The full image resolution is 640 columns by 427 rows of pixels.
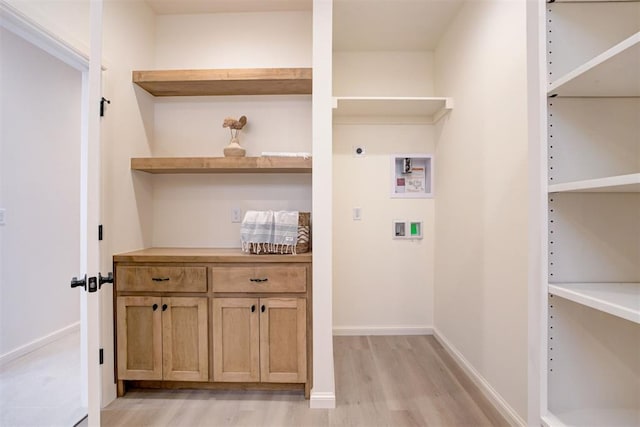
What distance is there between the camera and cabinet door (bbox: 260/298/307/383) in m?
1.96

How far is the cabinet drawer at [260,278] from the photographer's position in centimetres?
196

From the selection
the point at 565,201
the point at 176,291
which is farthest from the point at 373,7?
the point at 176,291

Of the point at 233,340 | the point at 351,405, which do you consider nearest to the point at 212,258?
the point at 233,340

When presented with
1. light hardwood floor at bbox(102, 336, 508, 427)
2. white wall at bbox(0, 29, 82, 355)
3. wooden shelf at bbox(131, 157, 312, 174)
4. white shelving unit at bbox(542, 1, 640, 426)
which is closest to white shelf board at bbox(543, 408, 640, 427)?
white shelving unit at bbox(542, 1, 640, 426)

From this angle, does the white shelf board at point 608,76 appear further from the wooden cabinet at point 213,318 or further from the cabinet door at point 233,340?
the cabinet door at point 233,340

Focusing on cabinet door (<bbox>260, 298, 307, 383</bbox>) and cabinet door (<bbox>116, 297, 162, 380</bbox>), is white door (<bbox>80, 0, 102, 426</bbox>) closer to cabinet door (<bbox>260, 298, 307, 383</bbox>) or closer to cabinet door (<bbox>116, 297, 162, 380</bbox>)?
cabinet door (<bbox>116, 297, 162, 380</bbox>)

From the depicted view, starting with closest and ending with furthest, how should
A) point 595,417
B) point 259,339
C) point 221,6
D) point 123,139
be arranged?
point 595,417 → point 259,339 → point 123,139 → point 221,6

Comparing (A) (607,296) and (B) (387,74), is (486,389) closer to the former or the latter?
(A) (607,296)

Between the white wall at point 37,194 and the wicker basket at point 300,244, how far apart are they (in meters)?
1.01

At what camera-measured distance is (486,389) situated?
197 centimetres

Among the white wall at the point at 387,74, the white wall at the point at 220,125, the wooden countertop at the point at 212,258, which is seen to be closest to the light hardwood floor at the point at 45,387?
the wooden countertop at the point at 212,258

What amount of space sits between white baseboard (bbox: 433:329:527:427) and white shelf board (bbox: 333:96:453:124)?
6.76ft

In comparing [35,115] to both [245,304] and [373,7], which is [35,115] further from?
[373,7]

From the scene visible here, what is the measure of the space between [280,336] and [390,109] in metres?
2.14
